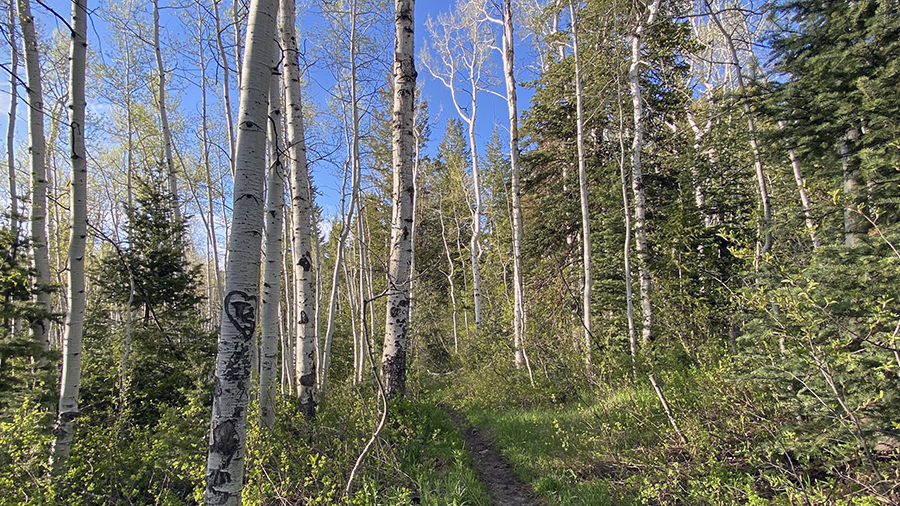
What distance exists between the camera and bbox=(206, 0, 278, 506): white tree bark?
1980 millimetres

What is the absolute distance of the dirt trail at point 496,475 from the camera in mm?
3948

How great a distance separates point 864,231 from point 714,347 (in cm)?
269

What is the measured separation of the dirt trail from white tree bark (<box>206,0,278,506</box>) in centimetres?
289

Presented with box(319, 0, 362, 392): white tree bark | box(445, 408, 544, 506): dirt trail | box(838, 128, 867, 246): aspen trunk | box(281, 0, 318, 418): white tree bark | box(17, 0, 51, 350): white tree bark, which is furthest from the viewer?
box(319, 0, 362, 392): white tree bark

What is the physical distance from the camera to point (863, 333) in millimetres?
2869

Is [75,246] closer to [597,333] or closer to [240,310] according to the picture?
[240,310]

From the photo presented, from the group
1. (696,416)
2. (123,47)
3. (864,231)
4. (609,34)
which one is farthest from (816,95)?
(123,47)

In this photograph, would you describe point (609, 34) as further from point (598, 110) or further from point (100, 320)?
point (100, 320)

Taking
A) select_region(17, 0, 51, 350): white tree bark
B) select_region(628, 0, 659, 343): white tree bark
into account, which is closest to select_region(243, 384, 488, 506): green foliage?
select_region(17, 0, 51, 350): white tree bark

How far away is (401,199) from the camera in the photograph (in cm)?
513

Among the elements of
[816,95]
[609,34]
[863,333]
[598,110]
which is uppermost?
[609,34]

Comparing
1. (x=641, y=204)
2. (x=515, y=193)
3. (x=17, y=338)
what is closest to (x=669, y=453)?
(x=641, y=204)

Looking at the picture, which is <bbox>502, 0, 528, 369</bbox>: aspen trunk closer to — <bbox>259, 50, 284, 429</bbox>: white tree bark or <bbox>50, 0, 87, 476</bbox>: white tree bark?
<bbox>259, 50, 284, 429</bbox>: white tree bark

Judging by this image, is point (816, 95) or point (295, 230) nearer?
point (816, 95)
